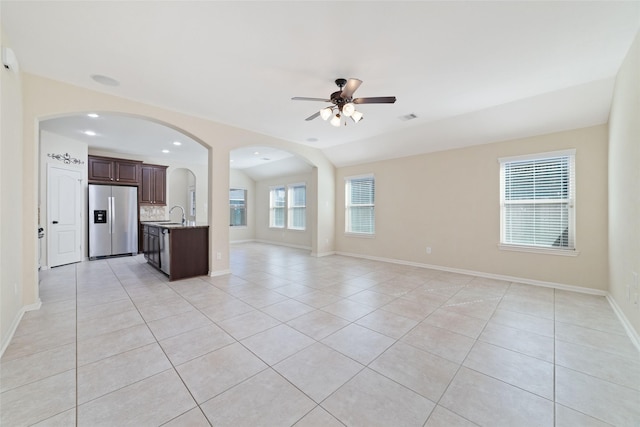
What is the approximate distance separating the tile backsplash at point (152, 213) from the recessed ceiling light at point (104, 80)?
481cm

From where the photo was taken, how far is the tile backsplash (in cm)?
714

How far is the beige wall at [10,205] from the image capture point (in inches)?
85.1

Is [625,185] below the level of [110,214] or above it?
above

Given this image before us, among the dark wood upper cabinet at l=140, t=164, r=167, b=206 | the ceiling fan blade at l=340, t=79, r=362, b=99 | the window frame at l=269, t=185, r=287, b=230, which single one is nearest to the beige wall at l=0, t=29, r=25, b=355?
the ceiling fan blade at l=340, t=79, r=362, b=99

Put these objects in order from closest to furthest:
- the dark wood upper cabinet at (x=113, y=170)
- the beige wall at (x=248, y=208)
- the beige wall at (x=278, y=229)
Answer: the dark wood upper cabinet at (x=113, y=170) → the beige wall at (x=278, y=229) → the beige wall at (x=248, y=208)

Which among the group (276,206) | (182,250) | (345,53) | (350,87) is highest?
(345,53)

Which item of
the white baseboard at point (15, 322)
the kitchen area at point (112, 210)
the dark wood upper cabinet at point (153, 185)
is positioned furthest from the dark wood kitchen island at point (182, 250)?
the dark wood upper cabinet at point (153, 185)

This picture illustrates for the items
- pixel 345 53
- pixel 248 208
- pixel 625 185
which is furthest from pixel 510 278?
pixel 248 208

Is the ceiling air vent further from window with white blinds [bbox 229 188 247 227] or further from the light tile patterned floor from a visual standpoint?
window with white blinds [bbox 229 188 247 227]

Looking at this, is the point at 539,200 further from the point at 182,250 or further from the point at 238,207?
the point at 238,207

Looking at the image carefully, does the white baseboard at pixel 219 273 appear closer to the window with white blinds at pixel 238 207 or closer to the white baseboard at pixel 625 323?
the window with white blinds at pixel 238 207

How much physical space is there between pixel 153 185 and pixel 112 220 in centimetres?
138

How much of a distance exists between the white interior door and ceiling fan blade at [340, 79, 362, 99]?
641 centimetres

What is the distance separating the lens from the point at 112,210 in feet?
20.7
